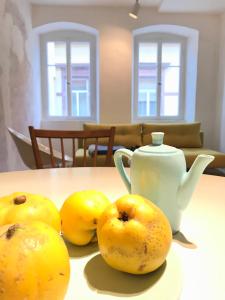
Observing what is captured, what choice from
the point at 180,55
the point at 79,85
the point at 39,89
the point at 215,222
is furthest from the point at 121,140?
the point at 215,222

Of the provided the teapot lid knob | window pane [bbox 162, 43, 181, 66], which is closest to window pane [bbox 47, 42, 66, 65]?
window pane [bbox 162, 43, 181, 66]

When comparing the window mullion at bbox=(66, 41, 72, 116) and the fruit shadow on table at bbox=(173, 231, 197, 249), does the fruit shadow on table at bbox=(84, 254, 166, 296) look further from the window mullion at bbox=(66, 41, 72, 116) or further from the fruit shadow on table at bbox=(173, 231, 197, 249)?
the window mullion at bbox=(66, 41, 72, 116)

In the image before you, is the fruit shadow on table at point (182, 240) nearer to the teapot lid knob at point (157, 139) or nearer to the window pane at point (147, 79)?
the teapot lid knob at point (157, 139)

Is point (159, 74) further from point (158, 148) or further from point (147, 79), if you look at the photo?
point (158, 148)

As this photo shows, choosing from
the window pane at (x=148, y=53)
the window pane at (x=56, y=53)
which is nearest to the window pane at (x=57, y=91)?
the window pane at (x=56, y=53)

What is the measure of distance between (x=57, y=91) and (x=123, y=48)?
1.32 metres

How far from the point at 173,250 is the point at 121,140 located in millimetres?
3527

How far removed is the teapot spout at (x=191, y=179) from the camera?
22.4 inches

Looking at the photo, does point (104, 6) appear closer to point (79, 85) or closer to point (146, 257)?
point (79, 85)

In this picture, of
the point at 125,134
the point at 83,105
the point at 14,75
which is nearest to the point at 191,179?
the point at 14,75

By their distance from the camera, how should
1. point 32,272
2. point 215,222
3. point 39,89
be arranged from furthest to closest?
point 39,89 < point 215,222 < point 32,272

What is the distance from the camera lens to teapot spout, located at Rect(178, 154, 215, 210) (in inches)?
22.4

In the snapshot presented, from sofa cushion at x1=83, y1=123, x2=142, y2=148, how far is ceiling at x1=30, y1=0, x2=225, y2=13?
176cm

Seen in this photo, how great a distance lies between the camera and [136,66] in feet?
15.4
